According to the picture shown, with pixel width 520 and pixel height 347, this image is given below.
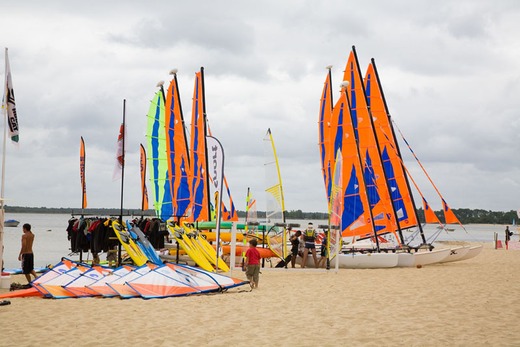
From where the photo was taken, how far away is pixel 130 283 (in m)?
13.9

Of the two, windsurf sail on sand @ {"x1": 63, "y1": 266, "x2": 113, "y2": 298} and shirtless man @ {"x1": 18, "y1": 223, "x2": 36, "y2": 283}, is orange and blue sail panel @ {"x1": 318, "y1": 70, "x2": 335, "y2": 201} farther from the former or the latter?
shirtless man @ {"x1": 18, "y1": 223, "x2": 36, "y2": 283}

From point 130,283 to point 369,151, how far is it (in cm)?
1390

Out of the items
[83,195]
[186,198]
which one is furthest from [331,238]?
[83,195]

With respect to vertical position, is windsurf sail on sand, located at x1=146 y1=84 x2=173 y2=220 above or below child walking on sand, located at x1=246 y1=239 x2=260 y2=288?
above

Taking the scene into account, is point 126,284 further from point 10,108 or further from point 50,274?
point 10,108

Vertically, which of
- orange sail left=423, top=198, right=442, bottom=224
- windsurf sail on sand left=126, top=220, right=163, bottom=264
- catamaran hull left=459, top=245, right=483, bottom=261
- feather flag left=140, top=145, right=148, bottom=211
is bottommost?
catamaran hull left=459, top=245, right=483, bottom=261

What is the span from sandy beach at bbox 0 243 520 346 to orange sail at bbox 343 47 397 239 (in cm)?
942

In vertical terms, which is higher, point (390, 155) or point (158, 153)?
point (158, 153)

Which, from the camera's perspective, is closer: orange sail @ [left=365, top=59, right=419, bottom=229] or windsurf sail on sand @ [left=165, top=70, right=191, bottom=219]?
orange sail @ [left=365, top=59, right=419, bottom=229]

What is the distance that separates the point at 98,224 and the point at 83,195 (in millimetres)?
6512

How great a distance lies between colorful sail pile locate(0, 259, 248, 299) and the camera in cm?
1372

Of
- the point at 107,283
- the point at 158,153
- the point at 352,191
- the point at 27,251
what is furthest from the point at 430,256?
the point at 158,153

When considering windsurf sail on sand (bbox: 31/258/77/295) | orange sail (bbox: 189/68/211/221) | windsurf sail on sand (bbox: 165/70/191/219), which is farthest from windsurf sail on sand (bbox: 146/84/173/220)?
windsurf sail on sand (bbox: 31/258/77/295)

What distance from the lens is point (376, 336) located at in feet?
31.2
